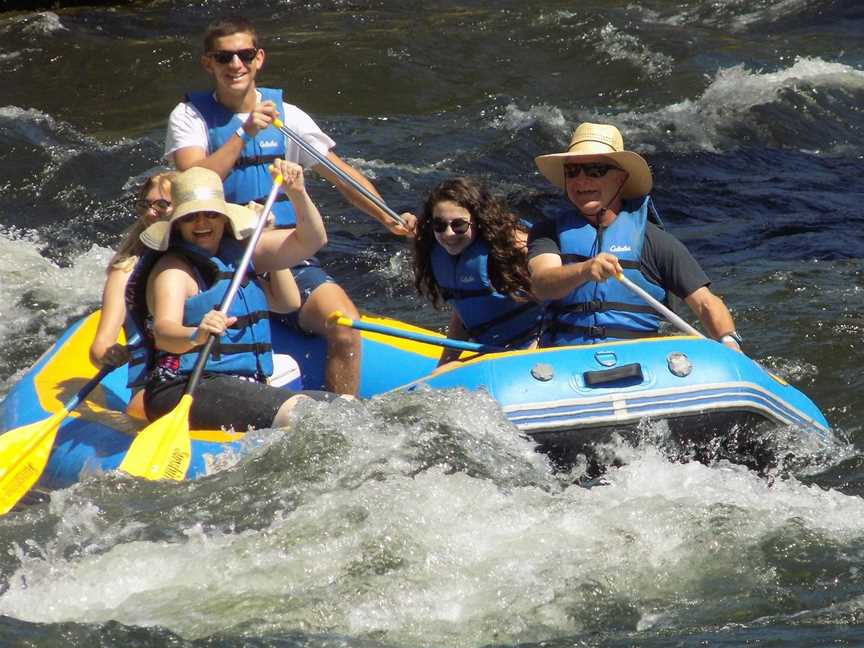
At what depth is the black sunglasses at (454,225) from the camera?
534 cm

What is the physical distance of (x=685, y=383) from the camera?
195 inches

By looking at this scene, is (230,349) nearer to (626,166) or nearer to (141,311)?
(141,311)

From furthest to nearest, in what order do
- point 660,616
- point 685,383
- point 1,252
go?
1. point 1,252
2. point 685,383
3. point 660,616

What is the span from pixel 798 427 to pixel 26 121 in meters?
8.09

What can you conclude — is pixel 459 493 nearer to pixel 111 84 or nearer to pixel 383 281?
pixel 383 281

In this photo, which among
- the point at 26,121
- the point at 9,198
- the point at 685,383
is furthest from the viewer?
Result: the point at 26,121

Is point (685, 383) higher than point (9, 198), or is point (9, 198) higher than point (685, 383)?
point (685, 383)

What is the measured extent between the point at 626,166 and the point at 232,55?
1673 mm

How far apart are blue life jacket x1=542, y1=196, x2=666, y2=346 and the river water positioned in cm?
56

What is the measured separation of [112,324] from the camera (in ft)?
17.8

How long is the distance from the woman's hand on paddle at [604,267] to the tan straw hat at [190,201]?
1.26 m

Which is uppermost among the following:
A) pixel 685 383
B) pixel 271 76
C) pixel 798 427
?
pixel 685 383

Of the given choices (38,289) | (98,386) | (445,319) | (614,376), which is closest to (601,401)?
(614,376)

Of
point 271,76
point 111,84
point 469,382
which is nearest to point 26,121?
point 111,84
